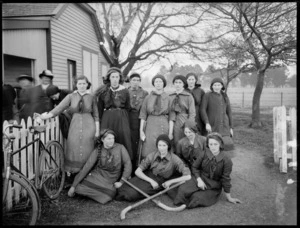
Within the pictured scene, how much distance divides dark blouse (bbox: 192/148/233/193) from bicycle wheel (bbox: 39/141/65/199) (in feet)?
6.85

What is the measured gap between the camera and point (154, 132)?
15.9ft

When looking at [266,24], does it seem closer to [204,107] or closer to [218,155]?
[204,107]

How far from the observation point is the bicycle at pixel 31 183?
3.15m

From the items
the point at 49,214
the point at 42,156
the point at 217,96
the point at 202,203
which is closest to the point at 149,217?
the point at 202,203

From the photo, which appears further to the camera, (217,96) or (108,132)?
(217,96)

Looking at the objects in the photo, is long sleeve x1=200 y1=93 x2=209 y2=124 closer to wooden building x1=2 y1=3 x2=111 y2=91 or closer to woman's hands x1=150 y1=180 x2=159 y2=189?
woman's hands x1=150 y1=180 x2=159 y2=189

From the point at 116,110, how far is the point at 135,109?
0.62 m

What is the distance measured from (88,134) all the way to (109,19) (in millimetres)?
14265

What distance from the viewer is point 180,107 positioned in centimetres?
498

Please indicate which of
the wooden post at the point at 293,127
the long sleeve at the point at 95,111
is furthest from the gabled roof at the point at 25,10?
the wooden post at the point at 293,127

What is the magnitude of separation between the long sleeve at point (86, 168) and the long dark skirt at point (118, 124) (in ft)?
1.69

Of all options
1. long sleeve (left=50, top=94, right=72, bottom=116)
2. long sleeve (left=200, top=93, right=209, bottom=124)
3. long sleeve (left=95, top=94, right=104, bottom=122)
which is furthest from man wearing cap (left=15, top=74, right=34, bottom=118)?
long sleeve (left=200, top=93, right=209, bottom=124)

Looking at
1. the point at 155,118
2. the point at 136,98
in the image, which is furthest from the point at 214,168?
the point at 136,98

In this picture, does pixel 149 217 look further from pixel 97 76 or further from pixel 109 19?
pixel 109 19
